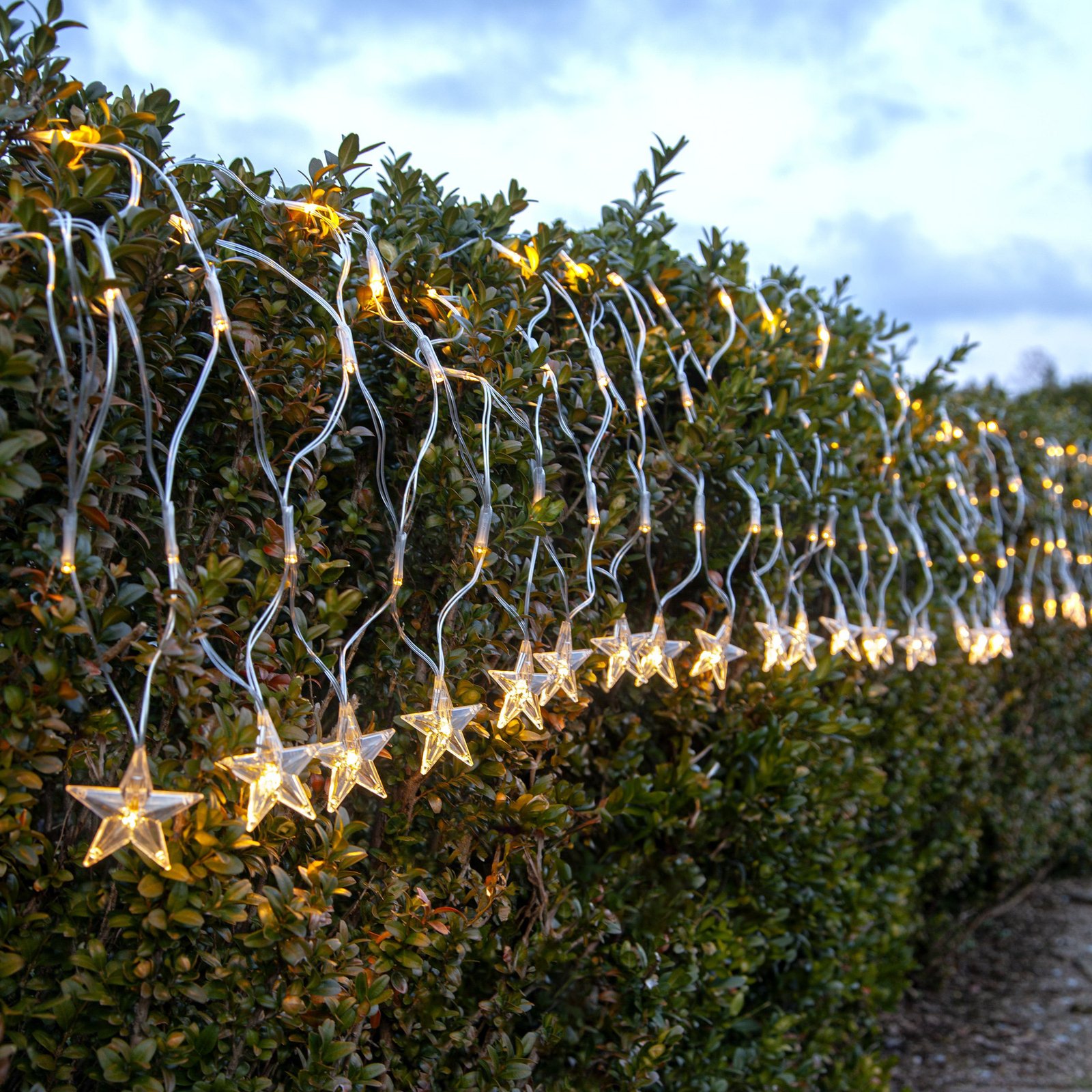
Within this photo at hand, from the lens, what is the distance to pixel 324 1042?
1568 millimetres

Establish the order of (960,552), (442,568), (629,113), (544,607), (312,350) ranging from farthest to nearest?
(629,113), (960,552), (544,607), (442,568), (312,350)

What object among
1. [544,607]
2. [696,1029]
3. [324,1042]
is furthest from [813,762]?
[324,1042]

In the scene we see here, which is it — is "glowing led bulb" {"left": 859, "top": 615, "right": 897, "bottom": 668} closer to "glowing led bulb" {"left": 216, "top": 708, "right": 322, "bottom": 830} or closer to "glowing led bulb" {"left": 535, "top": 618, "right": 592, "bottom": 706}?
"glowing led bulb" {"left": 535, "top": 618, "right": 592, "bottom": 706}

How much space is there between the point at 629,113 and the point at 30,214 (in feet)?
16.3

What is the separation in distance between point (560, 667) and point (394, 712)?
0.35 m

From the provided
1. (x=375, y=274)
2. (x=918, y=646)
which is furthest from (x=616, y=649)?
(x=918, y=646)

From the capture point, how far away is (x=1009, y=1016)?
4352 millimetres

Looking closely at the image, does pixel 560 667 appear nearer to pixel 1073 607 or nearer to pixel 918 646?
pixel 918 646

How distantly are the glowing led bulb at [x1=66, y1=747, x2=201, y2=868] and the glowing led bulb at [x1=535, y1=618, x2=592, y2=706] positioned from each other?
0.80 metres

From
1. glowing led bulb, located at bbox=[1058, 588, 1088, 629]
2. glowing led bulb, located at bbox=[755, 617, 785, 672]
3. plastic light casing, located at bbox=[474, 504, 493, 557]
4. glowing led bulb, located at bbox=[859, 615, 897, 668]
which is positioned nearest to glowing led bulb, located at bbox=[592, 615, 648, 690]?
plastic light casing, located at bbox=[474, 504, 493, 557]

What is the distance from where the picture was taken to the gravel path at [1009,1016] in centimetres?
383

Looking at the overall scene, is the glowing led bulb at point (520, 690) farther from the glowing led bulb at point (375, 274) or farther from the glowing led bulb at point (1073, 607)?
the glowing led bulb at point (1073, 607)

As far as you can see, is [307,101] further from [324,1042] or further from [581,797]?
[324,1042]

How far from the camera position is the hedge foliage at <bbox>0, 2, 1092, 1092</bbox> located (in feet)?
4.57
